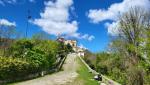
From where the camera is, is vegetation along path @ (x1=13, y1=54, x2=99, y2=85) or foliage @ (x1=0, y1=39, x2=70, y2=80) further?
foliage @ (x1=0, y1=39, x2=70, y2=80)

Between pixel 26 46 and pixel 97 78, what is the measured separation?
22.7m

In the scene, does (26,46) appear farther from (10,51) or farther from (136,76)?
(136,76)

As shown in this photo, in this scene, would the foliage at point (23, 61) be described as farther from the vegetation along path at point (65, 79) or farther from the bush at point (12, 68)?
the vegetation along path at point (65, 79)

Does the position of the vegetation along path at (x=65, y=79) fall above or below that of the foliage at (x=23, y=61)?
below

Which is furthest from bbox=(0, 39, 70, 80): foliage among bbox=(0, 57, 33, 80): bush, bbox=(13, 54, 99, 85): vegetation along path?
bbox=(13, 54, 99, 85): vegetation along path

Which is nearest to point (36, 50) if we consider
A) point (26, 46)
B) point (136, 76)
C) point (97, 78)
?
point (26, 46)

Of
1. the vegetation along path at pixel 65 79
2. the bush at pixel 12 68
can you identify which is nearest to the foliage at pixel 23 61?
the bush at pixel 12 68

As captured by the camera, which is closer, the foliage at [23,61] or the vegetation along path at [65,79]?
the vegetation along path at [65,79]

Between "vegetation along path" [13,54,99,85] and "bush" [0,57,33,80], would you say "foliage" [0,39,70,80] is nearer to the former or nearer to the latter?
"bush" [0,57,33,80]

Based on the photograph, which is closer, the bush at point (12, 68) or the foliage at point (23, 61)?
the bush at point (12, 68)

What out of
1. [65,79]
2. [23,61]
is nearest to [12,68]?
[23,61]

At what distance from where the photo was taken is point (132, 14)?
4384 cm

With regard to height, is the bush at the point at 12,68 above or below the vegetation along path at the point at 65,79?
above

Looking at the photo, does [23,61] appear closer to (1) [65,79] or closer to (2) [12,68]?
(2) [12,68]
